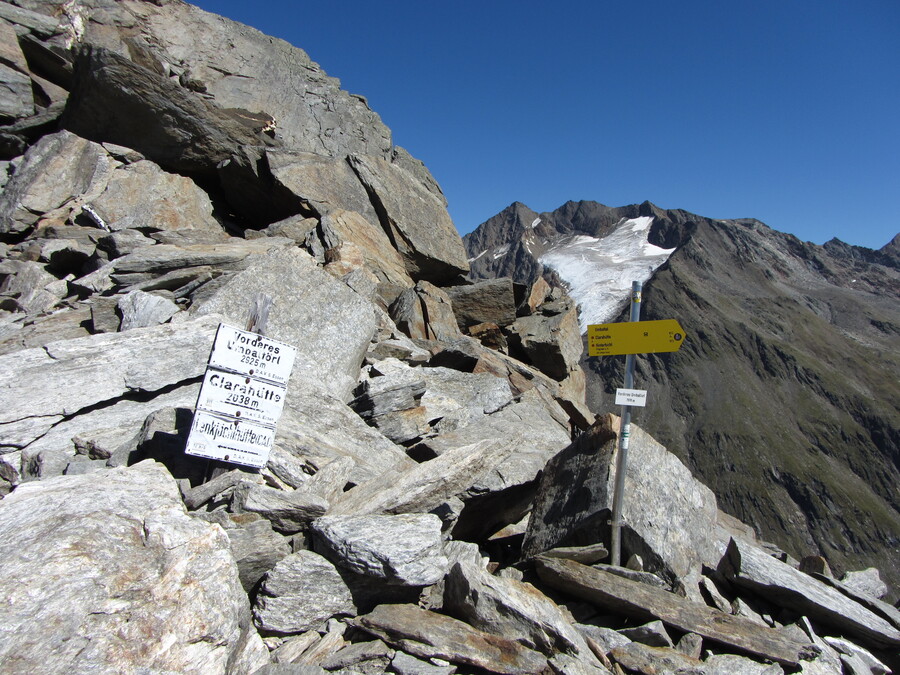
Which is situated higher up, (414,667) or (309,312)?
(309,312)

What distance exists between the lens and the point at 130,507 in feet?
16.1

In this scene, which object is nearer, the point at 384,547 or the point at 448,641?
the point at 448,641

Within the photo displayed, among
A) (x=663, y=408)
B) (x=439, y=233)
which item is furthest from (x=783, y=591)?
(x=663, y=408)

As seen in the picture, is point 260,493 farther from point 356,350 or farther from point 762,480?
point 762,480

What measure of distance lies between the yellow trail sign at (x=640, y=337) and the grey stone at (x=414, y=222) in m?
11.9

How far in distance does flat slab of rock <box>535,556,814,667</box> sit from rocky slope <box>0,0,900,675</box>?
27 mm

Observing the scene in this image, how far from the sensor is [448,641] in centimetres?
496

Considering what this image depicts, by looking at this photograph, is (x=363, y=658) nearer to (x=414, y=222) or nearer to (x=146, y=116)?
(x=414, y=222)

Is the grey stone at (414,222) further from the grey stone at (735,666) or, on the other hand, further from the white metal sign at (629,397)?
the grey stone at (735,666)

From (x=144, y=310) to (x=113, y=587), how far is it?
701 cm

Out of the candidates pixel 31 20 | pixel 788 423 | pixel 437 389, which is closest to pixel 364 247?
pixel 437 389

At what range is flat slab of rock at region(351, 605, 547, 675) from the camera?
189 inches

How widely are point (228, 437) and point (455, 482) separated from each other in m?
2.65

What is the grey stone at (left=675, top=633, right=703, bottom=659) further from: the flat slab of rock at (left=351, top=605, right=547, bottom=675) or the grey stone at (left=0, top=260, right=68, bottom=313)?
the grey stone at (left=0, top=260, right=68, bottom=313)
